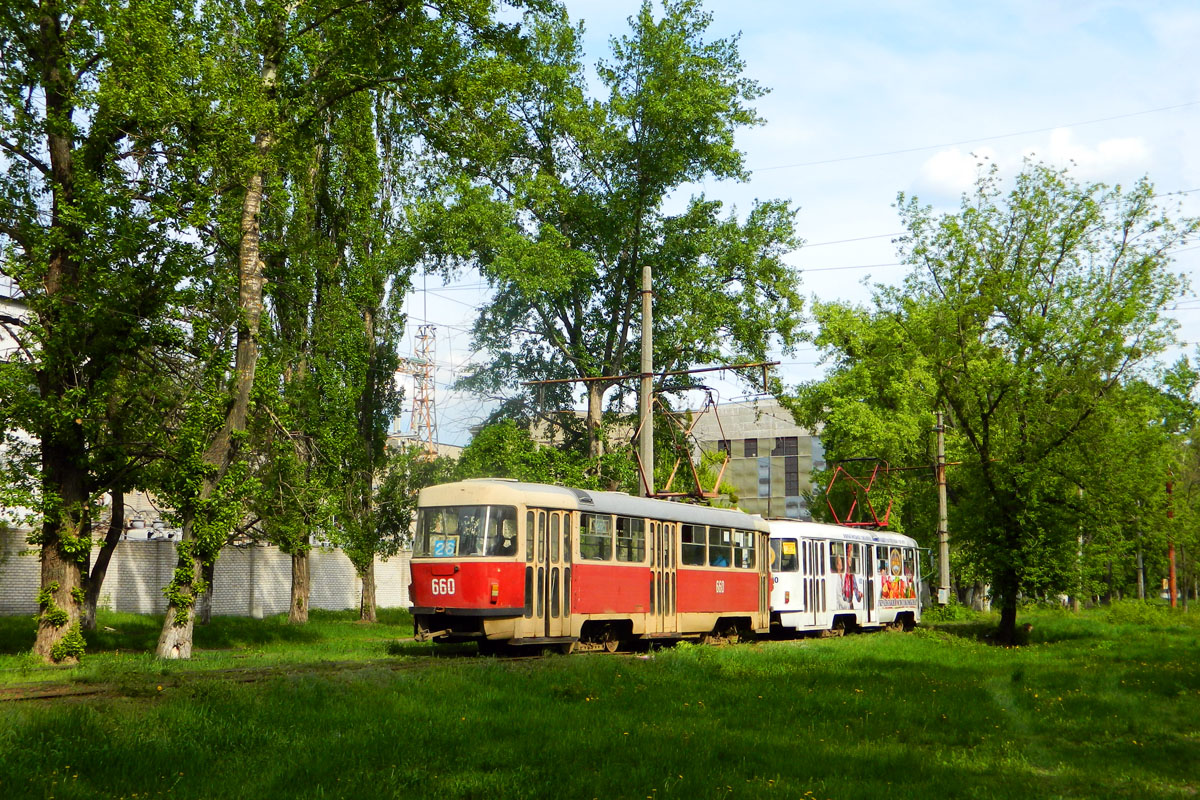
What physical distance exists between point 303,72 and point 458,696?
14.2m

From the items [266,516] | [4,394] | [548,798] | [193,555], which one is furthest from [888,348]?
[548,798]

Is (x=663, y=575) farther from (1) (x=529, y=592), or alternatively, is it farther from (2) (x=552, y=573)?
(1) (x=529, y=592)

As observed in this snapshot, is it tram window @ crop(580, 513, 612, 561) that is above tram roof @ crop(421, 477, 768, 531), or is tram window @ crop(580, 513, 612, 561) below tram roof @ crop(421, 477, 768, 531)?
below

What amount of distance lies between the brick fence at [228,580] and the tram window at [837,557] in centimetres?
1356

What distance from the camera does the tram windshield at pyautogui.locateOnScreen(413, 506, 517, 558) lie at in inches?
712

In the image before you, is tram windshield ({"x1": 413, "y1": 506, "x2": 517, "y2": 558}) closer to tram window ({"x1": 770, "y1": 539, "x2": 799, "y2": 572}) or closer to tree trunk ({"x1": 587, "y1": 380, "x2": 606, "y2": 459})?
tram window ({"x1": 770, "y1": 539, "x2": 799, "y2": 572})

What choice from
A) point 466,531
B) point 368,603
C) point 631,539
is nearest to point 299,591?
point 368,603

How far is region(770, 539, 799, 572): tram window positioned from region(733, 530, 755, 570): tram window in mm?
1775

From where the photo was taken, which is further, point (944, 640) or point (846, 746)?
point (944, 640)

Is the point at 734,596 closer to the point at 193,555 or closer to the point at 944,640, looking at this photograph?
the point at 944,640

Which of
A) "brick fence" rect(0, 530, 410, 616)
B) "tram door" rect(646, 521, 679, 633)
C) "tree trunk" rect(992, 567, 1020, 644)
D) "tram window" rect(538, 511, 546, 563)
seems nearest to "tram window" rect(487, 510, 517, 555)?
"tram window" rect(538, 511, 546, 563)

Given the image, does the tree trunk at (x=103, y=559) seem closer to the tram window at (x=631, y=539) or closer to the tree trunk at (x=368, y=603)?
the tree trunk at (x=368, y=603)

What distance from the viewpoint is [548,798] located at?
7.82 metres

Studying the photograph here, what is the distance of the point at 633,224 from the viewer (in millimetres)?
35562
